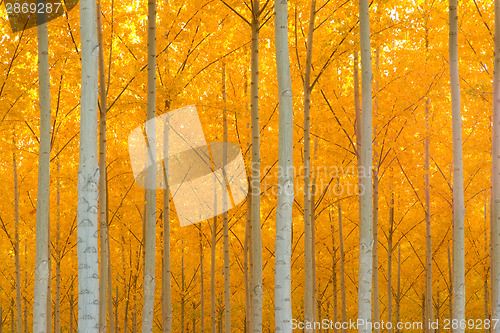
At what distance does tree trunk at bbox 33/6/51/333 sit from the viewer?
620cm

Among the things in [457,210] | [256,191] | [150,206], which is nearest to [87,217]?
[150,206]

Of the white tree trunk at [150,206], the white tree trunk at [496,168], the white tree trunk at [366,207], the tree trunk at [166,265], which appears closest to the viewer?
the white tree trunk at [366,207]

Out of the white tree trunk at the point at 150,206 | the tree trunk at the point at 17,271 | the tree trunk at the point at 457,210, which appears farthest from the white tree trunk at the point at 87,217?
the tree trunk at the point at 17,271

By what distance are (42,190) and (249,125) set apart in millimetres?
5544

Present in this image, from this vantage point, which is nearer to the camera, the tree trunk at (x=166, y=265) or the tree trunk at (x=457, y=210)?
the tree trunk at (x=457, y=210)

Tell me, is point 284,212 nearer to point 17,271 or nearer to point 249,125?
point 249,125

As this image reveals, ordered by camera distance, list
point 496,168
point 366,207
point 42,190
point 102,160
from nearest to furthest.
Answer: point 366,207 → point 42,190 → point 496,168 → point 102,160

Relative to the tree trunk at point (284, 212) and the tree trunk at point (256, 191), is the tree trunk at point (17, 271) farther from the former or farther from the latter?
the tree trunk at point (284, 212)

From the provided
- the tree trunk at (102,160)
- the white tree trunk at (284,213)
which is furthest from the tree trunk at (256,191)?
the tree trunk at (102,160)

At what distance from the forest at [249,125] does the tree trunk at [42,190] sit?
0.02 meters

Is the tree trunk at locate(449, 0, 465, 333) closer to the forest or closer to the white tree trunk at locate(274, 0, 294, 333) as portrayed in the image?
the forest

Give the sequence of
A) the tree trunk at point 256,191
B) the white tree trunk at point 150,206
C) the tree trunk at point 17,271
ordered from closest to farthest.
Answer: the white tree trunk at point 150,206 → the tree trunk at point 256,191 → the tree trunk at point 17,271

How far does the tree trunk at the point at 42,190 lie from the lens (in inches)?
244

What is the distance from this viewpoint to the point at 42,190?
6.19 meters
